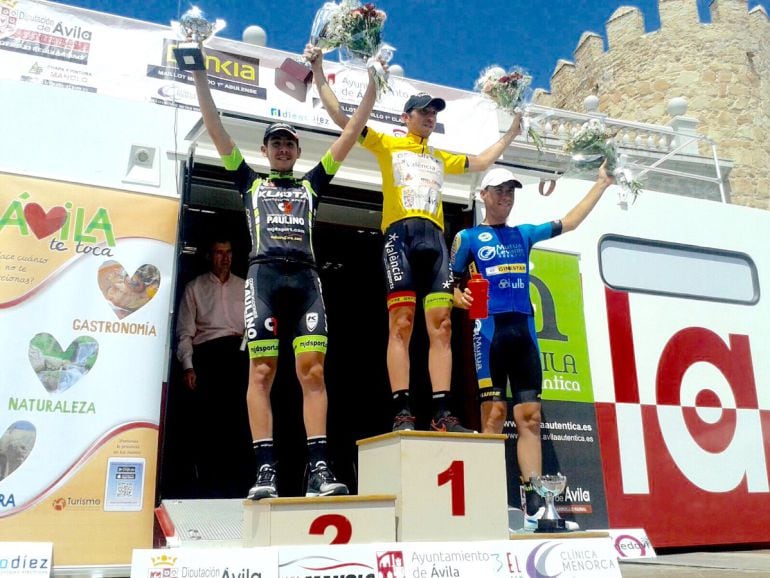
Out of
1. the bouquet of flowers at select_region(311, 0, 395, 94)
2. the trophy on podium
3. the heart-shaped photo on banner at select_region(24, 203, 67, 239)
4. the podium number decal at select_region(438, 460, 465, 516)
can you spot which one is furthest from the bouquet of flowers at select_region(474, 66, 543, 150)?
the heart-shaped photo on banner at select_region(24, 203, 67, 239)

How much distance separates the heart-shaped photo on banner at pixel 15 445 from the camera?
3.44 metres

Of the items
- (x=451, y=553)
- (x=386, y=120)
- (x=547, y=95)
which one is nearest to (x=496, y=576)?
(x=451, y=553)

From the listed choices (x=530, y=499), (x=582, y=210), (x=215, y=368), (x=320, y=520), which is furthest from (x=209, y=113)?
→ (x=530, y=499)

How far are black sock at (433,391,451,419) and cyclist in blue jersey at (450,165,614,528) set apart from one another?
661mm

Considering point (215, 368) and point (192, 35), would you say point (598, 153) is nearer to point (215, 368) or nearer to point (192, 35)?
point (192, 35)

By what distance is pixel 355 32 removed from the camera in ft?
12.0

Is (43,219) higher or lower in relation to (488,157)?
lower

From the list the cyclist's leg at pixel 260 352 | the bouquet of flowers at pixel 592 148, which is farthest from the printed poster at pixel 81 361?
the bouquet of flowers at pixel 592 148

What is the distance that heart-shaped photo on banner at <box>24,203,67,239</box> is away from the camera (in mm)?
3787

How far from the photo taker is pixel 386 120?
209 inches

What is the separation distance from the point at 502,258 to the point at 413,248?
0.77m

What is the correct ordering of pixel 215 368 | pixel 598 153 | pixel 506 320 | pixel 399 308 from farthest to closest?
1. pixel 215 368
2. pixel 598 153
3. pixel 506 320
4. pixel 399 308

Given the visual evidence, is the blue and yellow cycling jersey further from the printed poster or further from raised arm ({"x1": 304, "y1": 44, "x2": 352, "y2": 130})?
the printed poster

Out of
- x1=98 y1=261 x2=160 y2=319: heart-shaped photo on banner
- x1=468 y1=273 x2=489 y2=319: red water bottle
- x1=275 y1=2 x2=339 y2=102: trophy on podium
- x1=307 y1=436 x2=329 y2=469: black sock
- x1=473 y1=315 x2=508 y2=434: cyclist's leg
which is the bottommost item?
x1=307 y1=436 x2=329 y2=469: black sock
